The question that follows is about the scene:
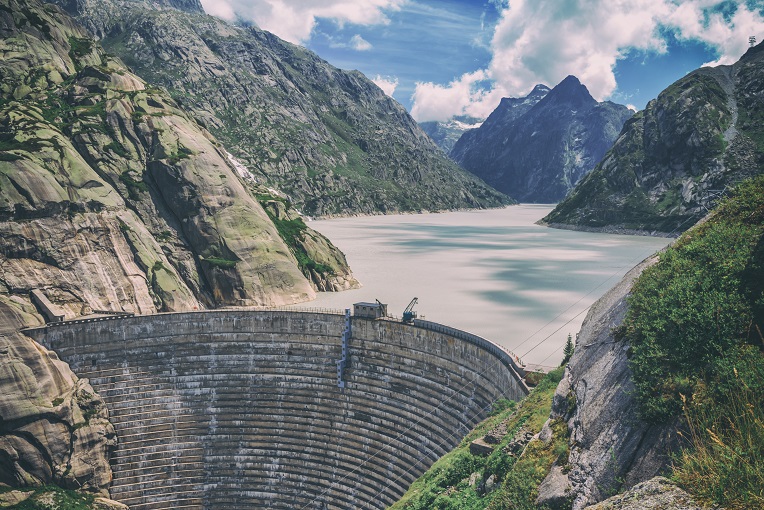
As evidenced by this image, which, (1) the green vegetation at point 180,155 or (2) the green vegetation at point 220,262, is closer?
(2) the green vegetation at point 220,262

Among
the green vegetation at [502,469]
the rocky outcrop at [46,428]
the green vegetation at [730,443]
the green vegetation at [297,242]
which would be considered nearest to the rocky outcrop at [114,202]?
the green vegetation at [297,242]

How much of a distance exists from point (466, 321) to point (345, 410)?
32.5m

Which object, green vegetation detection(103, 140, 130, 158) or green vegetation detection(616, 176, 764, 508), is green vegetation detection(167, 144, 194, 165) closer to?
green vegetation detection(103, 140, 130, 158)

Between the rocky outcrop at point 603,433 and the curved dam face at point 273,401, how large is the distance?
2038 cm

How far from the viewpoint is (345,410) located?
2165 inches

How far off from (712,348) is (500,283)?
94.1 metres

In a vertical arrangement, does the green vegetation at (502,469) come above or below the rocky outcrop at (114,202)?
below

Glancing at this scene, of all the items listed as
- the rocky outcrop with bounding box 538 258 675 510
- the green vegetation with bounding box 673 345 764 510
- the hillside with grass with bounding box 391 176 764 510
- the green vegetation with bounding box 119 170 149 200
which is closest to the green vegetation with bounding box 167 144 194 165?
the green vegetation with bounding box 119 170 149 200

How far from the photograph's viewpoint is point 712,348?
18594mm

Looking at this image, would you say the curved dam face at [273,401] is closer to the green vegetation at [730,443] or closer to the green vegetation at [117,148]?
the green vegetation at [730,443]

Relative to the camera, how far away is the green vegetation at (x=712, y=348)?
11820mm

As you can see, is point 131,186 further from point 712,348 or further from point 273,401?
point 712,348

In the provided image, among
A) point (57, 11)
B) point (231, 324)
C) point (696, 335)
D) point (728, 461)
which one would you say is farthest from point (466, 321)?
point (57, 11)

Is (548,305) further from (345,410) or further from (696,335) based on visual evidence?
(696,335)
